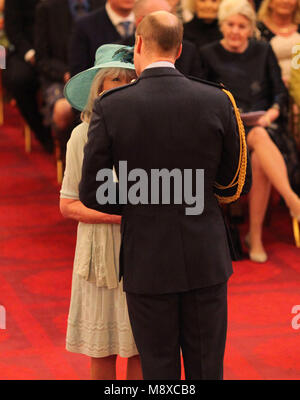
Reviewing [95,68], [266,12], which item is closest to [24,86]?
[266,12]

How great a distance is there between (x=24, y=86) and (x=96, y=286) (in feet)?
13.8

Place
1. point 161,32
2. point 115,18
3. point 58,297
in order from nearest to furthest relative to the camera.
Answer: point 161,32
point 58,297
point 115,18

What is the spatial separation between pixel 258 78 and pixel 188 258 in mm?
2946

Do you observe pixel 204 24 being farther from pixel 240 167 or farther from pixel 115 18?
pixel 240 167

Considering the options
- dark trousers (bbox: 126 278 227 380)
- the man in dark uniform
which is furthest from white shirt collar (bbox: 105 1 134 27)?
dark trousers (bbox: 126 278 227 380)

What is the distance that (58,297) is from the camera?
4.53 meters

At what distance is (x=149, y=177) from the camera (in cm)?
253

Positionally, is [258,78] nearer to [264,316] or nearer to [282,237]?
[282,237]

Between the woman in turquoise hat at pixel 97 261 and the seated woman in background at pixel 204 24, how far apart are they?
285cm

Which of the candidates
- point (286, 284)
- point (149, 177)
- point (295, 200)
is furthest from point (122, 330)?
point (295, 200)

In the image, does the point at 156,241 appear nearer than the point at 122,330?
Yes

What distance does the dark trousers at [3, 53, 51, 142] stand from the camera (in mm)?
6875

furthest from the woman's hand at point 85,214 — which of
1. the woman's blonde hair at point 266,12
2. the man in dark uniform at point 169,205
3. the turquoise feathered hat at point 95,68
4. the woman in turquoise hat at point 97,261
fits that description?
the woman's blonde hair at point 266,12

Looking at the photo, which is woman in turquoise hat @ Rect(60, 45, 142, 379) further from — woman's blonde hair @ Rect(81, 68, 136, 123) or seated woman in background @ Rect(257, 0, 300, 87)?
seated woman in background @ Rect(257, 0, 300, 87)
